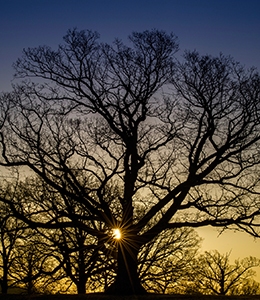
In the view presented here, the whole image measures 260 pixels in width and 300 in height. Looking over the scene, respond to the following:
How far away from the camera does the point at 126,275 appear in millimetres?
17484

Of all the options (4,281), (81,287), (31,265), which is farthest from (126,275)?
(4,281)

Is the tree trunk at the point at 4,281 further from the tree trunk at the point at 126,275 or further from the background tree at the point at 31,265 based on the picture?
the tree trunk at the point at 126,275

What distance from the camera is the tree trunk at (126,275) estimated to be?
1720 cm

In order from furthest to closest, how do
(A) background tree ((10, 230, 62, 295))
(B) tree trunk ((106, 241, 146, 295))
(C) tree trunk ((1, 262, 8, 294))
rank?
(C) tree trunk ((1, 262, 8, 294)), (A) background tree ((10, 230, 62, 295)), (B) tree trunk ((106, 241, 146, 295))

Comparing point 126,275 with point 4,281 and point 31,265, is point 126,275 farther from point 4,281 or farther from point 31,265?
point 4,281

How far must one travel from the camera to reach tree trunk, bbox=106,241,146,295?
Answer: 17203 millimetres

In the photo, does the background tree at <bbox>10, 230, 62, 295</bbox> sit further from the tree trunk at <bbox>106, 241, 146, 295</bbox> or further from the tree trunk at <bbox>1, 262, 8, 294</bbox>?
the tree trunk at <bbox>106, 241, 146, 295</bbox>

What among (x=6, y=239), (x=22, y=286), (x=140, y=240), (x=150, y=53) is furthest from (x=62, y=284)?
(x=150, y=53)

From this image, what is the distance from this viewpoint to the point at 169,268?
96.6 ft

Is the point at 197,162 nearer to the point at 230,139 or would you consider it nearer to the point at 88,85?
the point at 230,139

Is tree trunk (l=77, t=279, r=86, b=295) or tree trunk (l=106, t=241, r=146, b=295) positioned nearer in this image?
tree trunk (l=106, t=241, r=146, b=295)

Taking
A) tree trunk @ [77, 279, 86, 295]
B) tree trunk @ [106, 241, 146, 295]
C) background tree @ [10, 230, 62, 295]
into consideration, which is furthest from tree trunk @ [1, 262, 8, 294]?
tree trunk @ [106, 241, 146, 295]

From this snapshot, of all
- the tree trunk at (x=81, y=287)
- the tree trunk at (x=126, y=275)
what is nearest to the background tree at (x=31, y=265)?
the tree trunk at (x=81, y=287)

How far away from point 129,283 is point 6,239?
752 inches
